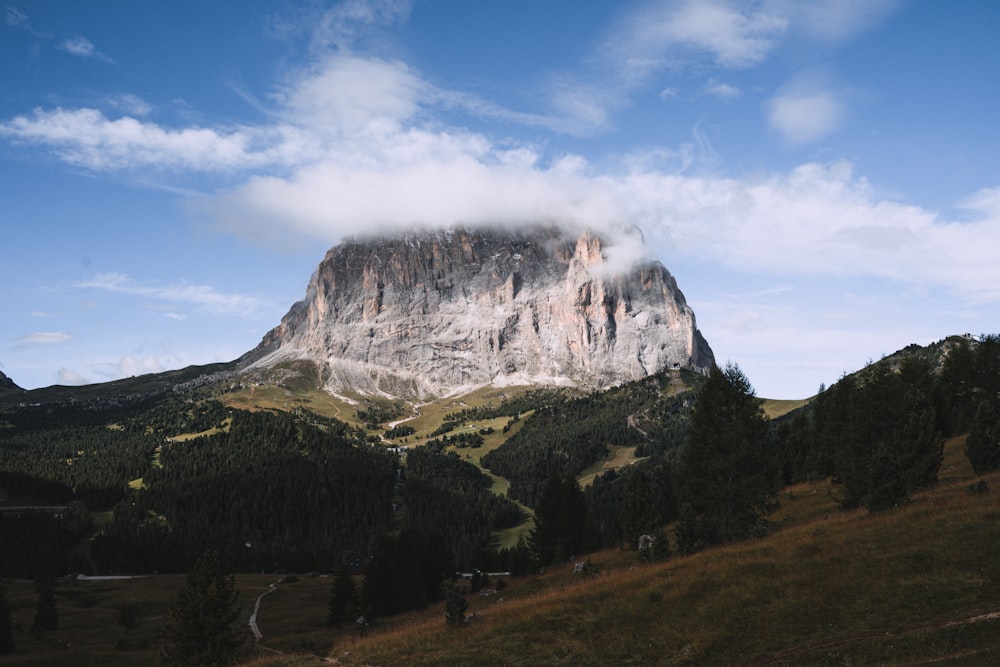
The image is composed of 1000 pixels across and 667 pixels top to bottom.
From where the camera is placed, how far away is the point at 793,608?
22.0 m

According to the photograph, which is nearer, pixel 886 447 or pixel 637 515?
pixel 886 447

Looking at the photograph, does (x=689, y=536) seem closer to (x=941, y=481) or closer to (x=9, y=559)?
(x=941, y=481)

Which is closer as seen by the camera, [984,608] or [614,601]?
[984,608]

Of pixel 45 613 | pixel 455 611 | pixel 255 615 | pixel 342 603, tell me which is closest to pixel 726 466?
pixel 455 611

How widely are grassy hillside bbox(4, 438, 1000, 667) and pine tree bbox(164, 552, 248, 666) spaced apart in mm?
10251

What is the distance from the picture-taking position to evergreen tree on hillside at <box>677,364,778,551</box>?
40406 mm

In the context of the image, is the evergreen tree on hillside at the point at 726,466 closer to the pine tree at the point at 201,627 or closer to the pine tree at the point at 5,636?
the pine tree at the point at 201,627

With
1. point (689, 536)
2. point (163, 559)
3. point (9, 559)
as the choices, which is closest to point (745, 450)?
point (689, 536)

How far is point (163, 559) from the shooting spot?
152m

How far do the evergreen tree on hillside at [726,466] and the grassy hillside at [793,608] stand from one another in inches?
203

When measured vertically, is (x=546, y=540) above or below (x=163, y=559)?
above

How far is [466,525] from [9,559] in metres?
122

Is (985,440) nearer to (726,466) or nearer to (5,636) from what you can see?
(726,466)

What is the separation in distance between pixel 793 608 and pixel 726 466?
19.8m
